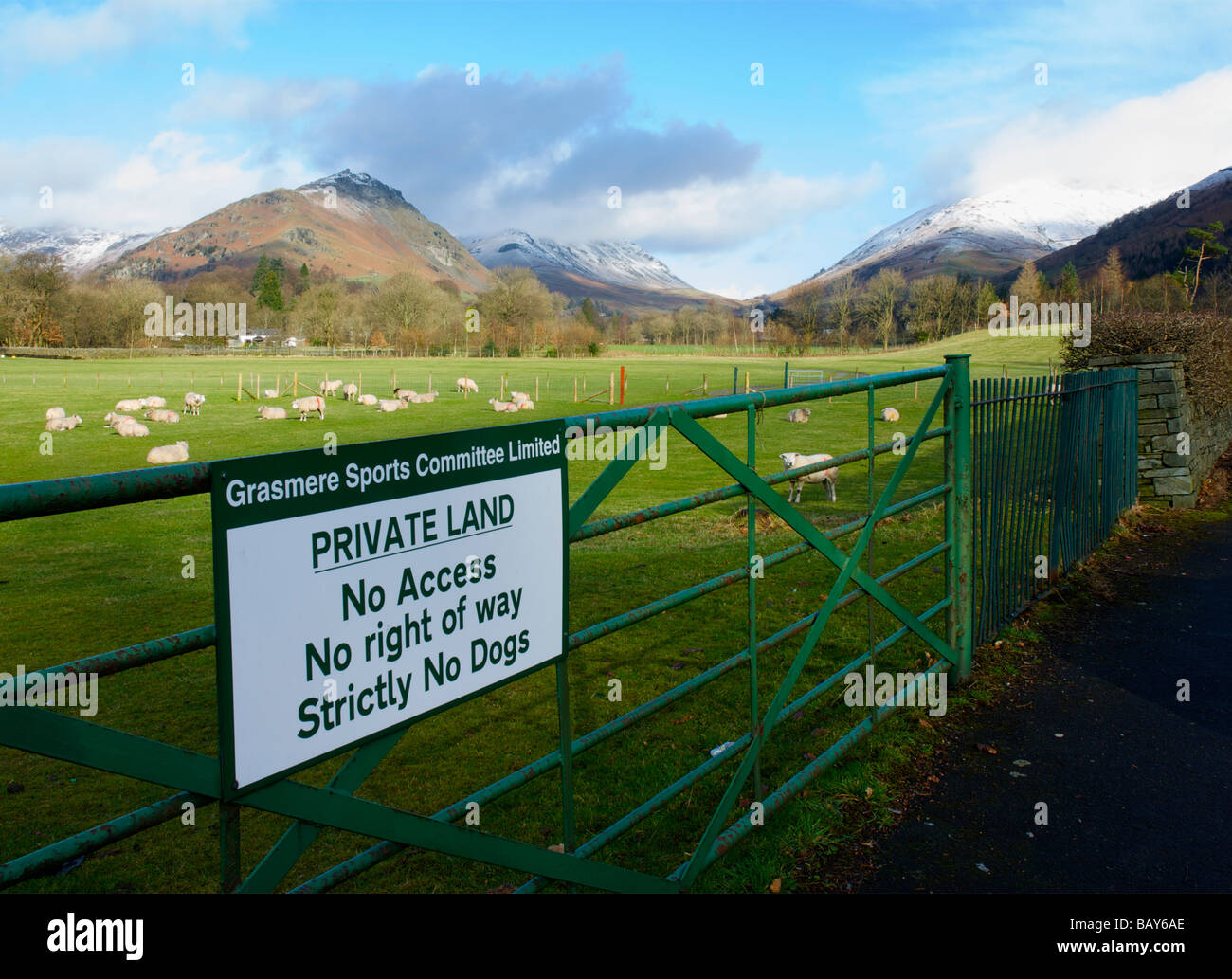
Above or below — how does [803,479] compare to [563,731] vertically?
below

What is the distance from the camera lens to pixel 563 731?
9.33ft

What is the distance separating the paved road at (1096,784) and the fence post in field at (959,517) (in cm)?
57

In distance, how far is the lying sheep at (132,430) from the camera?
3278 cm

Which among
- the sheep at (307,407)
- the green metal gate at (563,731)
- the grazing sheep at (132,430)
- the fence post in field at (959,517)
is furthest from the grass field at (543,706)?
the sheep at (307,407)

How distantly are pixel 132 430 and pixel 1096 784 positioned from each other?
115ft

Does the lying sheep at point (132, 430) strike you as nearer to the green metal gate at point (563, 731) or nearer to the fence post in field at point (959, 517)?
the green metal gate at point (563, 731)

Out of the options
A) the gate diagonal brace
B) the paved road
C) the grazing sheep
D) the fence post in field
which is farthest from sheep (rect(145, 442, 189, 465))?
the paved road

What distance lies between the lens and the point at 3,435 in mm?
31750

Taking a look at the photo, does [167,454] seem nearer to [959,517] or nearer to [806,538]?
[959,517]

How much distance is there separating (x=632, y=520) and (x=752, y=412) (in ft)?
2.93

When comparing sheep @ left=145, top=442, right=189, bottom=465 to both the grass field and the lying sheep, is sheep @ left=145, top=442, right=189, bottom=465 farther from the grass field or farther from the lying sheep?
the lying sheep

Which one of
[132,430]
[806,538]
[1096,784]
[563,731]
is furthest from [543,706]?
[132,430]
